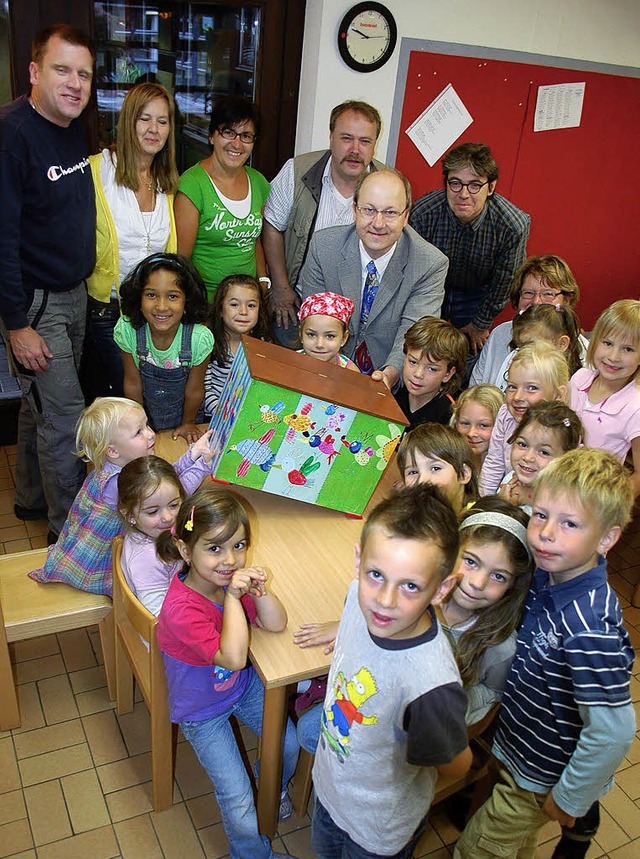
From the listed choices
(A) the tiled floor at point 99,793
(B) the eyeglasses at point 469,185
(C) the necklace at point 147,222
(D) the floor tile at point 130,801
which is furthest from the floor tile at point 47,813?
(B) the eyeglasses at point 469,185

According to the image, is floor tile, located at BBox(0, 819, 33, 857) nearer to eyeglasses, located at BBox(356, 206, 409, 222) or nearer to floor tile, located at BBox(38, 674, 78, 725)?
floor tile, located at BBox(38, 674, 78, 725)

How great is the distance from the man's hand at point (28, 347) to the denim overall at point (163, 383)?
0.35 m

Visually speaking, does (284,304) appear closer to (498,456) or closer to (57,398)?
(57,398)

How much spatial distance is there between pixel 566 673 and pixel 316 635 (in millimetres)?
564

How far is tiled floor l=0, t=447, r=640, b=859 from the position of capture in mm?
1994

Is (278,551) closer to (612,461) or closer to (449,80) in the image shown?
(612,461)

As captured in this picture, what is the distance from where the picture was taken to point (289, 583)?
6.24ft

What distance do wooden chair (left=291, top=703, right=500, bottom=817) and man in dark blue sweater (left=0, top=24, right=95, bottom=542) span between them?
1.48 metres

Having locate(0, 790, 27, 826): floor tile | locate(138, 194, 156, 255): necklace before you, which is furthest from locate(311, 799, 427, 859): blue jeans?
locate(138, 194, 156, 255): necklace

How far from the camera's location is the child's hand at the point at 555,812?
159 cm

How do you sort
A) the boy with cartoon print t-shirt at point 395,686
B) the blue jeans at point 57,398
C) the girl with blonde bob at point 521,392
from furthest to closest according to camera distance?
the blue jeans at point 57,398 → the girl with blonde bob at point 521,392 → the boy with cartoon print t-shirt at point 395,686

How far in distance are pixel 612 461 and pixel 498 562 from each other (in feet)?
1.18

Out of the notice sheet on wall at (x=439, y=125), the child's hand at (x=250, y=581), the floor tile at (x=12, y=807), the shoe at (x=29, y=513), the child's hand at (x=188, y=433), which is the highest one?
the notice sheet on wall at (x=439, y=125)

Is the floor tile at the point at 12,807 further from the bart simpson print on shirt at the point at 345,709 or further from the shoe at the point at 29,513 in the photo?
the shoe at the point at 29,513
